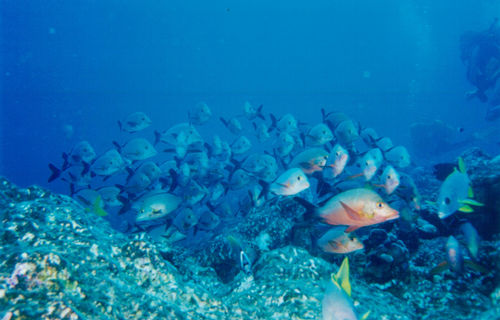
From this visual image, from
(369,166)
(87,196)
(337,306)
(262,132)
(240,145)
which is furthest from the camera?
(262,132)

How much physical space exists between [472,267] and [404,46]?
18249 centimetres

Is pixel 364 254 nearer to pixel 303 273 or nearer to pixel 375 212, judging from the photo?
pixel 303 273

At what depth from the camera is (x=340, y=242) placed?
3.19m

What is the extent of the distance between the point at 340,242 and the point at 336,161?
1440 millimetres

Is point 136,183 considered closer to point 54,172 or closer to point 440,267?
point 54,172

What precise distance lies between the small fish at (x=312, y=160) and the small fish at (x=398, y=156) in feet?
7.17

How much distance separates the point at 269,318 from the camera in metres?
2.41

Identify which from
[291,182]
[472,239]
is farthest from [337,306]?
[472,239]

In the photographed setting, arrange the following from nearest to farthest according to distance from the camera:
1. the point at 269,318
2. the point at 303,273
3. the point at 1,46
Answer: the point at 269,318, the point at 303,273, the point at 1,46

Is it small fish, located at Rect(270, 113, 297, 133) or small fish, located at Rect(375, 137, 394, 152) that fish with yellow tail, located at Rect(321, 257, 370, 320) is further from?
small fish, located at Rect(270, 113, 297, 133)

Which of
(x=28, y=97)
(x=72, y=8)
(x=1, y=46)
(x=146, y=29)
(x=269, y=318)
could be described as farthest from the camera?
(x=146, y=29)

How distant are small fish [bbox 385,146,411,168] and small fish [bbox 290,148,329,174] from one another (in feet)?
7.17

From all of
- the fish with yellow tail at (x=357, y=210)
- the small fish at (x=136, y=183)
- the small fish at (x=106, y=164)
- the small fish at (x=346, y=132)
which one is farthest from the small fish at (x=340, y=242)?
the small fish at (x=106, y=164)

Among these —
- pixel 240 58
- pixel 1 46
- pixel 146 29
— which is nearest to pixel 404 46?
pixel 240 58
